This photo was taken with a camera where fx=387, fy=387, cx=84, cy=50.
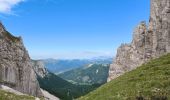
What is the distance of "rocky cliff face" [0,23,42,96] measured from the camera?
159875 mm

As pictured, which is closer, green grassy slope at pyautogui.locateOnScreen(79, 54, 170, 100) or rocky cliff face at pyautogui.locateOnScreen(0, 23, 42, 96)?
green grassy slope at pyautogui.locateOnScreen(79, 54, 170, 100)

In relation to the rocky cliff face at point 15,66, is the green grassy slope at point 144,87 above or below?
below

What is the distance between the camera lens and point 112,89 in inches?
1383

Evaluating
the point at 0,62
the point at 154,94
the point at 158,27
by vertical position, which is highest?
the point at 158,27

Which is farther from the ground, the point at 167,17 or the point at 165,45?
the point at 167,17

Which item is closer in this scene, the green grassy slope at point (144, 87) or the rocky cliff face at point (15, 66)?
the green grassy slope at point (144, 87)

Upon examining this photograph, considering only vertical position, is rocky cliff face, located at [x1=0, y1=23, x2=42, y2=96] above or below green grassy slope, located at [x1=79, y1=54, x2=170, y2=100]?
above

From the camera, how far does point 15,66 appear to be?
16988cm

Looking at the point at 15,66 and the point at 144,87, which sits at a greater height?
the point at 15,66

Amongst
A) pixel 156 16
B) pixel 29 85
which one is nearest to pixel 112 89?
pixel 156 16

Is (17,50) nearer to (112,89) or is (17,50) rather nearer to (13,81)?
(13,81)

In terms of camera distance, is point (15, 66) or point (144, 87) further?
point (15, 66)

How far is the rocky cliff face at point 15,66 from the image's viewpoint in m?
160

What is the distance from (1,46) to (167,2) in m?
71.1
